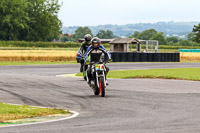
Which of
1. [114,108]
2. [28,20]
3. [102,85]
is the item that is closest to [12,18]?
[28,20]

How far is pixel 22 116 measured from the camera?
9227mm

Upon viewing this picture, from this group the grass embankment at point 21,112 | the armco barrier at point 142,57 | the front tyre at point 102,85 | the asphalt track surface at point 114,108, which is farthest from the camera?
the armco barrier at point 142,57

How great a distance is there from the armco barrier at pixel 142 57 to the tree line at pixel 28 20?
162 feet

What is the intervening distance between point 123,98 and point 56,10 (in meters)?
93.8

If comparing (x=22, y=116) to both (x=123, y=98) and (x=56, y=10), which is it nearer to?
(x=123, y=98)

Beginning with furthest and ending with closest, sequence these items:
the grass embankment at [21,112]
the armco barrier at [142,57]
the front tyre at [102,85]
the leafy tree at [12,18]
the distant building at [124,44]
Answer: the leafy tree at [12,18] < the distant building at [124,44] < the armco barrier at [142,57] < the front tyre at [102,85] < the grass embankment at [21,112]

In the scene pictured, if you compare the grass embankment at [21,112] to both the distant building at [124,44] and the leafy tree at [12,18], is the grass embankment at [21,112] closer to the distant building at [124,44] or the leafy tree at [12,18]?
the distant building at [124,44]

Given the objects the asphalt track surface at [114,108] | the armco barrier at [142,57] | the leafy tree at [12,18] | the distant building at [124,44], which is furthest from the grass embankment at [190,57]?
the leafy tree at [12,18]

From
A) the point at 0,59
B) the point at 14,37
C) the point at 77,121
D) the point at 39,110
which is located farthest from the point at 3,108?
the point at 14,37

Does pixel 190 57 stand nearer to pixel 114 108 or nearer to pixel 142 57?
pixel 142 57

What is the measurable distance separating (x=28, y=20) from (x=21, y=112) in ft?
289

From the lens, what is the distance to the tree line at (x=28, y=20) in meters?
92.6

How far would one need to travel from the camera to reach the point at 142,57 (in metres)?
44.5

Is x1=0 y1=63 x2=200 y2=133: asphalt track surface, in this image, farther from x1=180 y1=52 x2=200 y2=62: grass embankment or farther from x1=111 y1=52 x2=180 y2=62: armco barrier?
x1=180 y1=52 x2=200 y2=62: grass embankment
